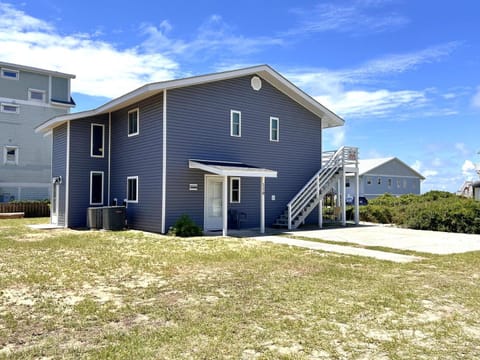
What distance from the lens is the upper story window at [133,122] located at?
16812 millimetres

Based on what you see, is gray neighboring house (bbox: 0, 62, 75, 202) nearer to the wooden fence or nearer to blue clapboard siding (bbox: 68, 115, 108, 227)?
the wooden fence

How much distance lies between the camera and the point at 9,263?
29.1 ft

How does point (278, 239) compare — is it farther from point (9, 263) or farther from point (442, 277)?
point (9, 263)

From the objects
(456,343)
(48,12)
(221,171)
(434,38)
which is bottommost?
(456,343)

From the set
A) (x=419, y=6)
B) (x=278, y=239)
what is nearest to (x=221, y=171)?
(x=278, y=239)

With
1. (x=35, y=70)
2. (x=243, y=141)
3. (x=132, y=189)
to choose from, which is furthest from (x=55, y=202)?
(x=35, y=70)

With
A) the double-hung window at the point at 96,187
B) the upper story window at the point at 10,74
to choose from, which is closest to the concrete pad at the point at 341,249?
the double-hung window at the point at 96,187

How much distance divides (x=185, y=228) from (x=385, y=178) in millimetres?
38884

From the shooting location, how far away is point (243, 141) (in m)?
17.4

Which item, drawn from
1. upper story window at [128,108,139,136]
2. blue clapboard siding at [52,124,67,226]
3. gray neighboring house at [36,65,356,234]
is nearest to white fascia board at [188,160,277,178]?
gray neighboring house at [36,65,356,234]

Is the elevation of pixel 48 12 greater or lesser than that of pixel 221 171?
greater

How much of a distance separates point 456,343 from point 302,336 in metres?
1.59

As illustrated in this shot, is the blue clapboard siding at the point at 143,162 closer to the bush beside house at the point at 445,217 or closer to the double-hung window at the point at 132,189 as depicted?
Result: the double-hung window at the point at 132,189

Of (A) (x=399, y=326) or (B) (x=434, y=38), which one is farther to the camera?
(B) (x=434, y=38)
